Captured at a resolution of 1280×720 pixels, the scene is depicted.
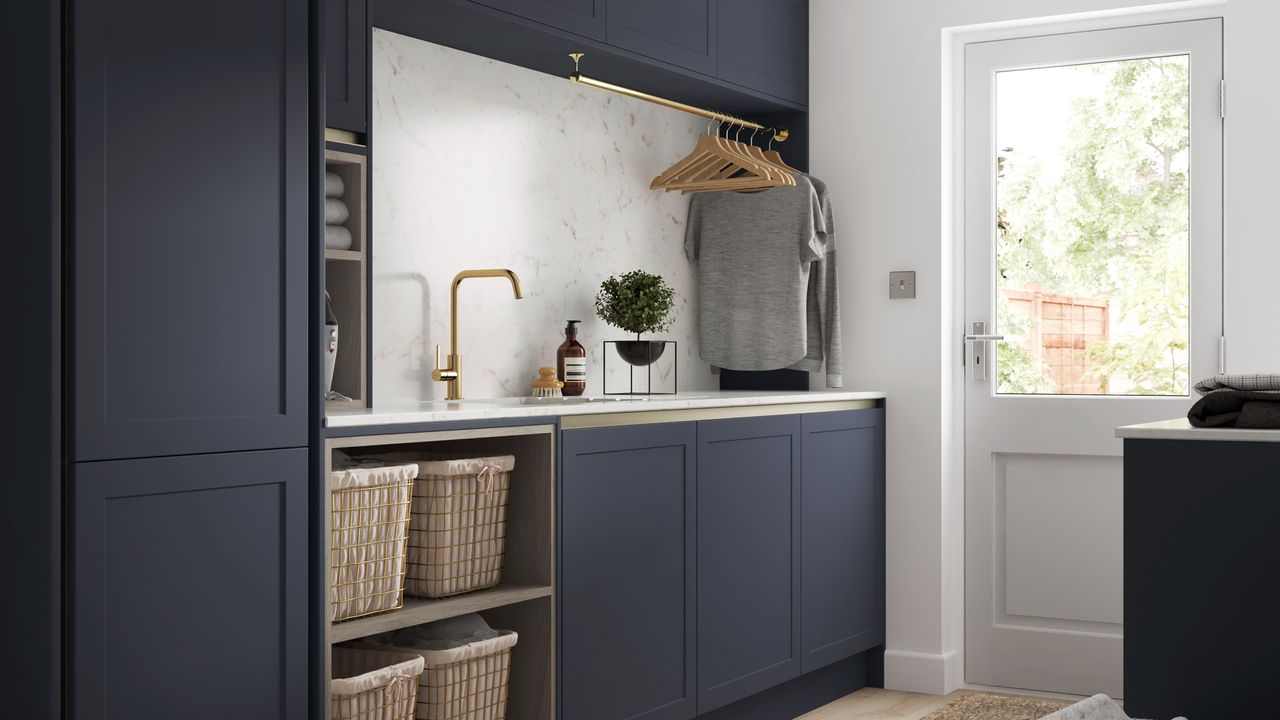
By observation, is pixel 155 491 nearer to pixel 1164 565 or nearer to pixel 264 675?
pixel 264 675

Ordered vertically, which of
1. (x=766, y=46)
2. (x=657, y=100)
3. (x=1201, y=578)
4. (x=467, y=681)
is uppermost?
(x=766, y=46)

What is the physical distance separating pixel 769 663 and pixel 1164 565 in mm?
1598

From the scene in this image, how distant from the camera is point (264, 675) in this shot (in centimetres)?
212

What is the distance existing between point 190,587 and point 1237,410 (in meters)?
1.79

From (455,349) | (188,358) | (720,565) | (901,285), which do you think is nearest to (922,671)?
(720,565)

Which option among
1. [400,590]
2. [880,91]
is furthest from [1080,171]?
[400,590]

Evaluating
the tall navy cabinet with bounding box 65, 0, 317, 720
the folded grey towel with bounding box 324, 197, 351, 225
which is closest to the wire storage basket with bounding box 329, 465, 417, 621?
the tall navy cabinet with bounding box 65, 0, 317, 720

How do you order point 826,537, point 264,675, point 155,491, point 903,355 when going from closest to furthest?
point 155,491
point 264,675
point 826,537
point 903,355

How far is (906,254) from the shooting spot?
14.0 feet

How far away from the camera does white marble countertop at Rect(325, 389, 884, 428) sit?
2336 millimetres

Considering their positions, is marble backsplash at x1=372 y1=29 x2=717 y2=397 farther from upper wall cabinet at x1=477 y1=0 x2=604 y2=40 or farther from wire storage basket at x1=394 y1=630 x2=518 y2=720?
wire storage basket at x1=394 y1=630 x2=518 y2=720

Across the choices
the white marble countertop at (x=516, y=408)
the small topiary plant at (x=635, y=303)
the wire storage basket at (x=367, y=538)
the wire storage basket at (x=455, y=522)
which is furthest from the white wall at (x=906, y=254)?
the wire storage basket at (x=367, y=538)

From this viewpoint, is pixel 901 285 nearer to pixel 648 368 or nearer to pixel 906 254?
pixel 906 254

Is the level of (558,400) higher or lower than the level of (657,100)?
lower
